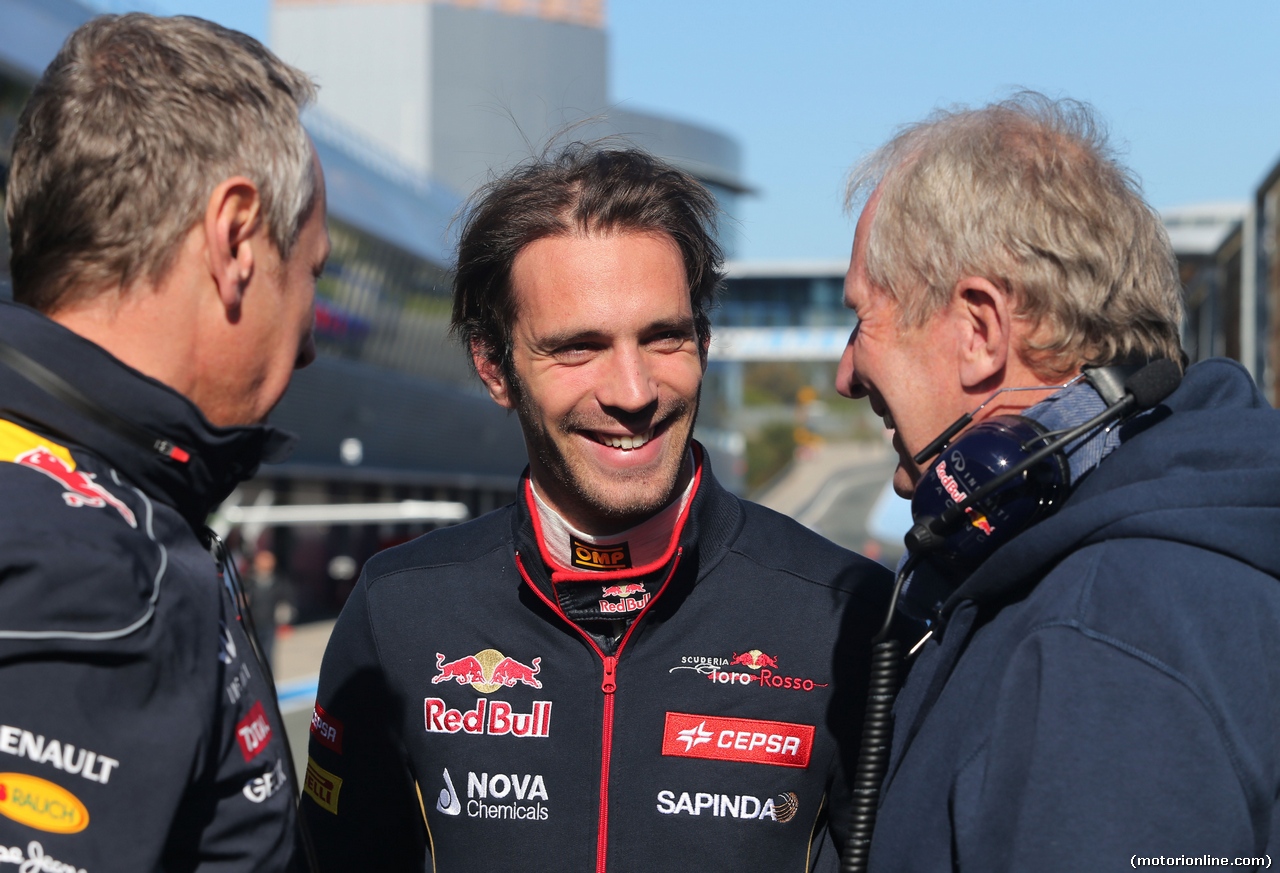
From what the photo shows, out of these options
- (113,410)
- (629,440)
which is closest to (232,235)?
(113,410)

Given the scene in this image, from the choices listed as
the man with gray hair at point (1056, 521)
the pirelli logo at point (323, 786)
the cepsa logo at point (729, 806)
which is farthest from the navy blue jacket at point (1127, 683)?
the pirelli logo at point (323, 786)

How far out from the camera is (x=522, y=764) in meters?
2.83

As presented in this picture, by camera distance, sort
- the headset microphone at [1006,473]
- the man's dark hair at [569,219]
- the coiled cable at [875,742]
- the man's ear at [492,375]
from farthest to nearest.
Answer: the man's ear at [492,375], the man's dark hair at [569,219], the coiled cable at [875,742], the headset microphone at [1006,473]

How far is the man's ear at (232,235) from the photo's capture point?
1.85 m

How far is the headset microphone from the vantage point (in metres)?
1.96

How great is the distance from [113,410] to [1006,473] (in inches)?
51.7

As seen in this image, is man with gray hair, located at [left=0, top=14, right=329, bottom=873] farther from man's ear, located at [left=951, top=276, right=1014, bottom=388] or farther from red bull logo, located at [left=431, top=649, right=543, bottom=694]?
man's ear, located at [left=951, top=276, right=1014, bottom=388]

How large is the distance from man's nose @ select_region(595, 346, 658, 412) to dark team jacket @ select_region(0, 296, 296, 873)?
1.17 m

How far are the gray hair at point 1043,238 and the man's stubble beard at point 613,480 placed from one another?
934mm

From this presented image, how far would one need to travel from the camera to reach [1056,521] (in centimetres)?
183

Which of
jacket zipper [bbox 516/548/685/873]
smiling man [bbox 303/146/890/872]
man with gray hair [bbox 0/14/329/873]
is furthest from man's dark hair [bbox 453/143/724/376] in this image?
man with gray hair [bbox 0/14/329/873]

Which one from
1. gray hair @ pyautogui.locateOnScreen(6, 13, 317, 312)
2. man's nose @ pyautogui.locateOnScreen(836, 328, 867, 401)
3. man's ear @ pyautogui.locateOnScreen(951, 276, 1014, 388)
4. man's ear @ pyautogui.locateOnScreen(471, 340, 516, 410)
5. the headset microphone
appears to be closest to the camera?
gray hair @ pyautogui.locateOnScreen(6, 13, 317, 312)

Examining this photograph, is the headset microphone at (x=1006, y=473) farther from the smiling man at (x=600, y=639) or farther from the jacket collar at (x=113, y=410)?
the jacket collar at (x=113, y=410)

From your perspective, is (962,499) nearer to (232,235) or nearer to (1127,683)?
(1127,683)
